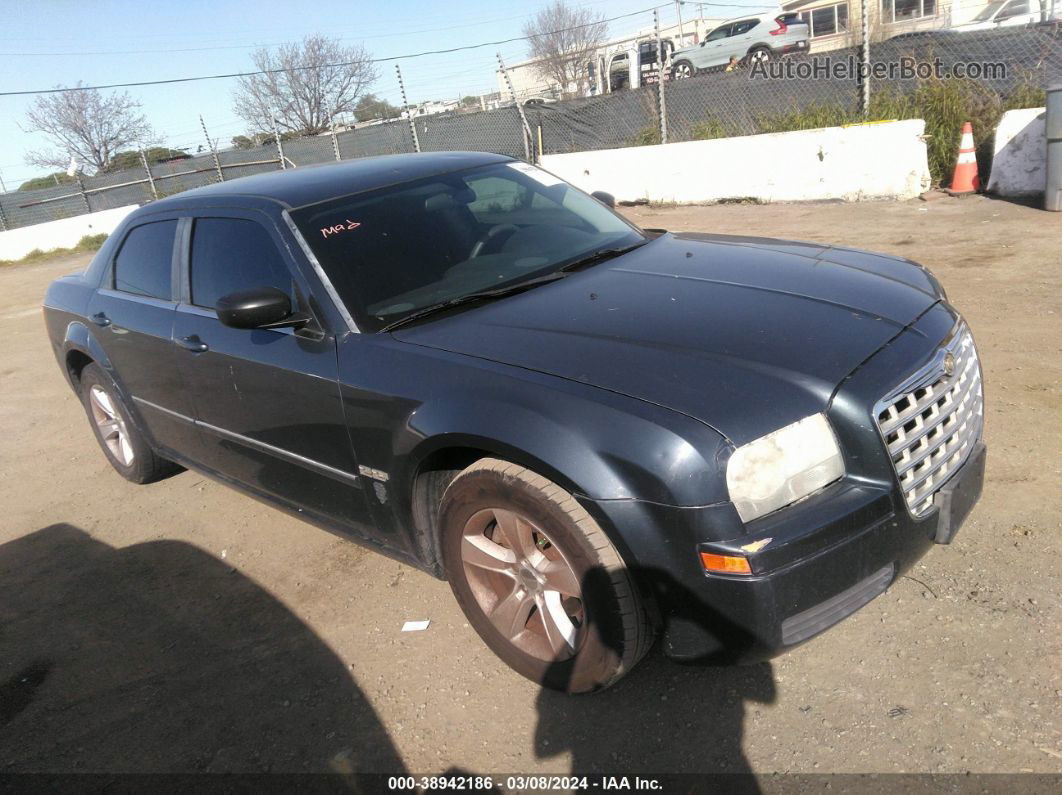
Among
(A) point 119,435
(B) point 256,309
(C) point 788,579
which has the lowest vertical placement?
(A) point 119,435

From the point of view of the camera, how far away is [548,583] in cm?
258

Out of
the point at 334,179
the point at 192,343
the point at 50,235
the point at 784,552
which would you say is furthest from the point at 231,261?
the point at 50,235

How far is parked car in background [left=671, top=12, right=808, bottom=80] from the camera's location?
2142 cm

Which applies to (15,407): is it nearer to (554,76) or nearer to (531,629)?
(531,629)

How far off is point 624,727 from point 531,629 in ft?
1.44

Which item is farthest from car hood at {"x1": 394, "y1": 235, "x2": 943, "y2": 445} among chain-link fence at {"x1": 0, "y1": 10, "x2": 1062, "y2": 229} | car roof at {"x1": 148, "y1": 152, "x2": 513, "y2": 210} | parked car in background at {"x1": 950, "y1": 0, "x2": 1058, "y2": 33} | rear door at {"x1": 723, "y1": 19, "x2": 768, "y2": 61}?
rear door at {"x1": 723, "y1": 19, "x2": 768, "y2": 61}

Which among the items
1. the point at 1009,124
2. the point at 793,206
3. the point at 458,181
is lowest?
the point at 793,206

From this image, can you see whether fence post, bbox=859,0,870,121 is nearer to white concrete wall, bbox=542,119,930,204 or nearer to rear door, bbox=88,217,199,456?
white concrete wall, bbox=542,119,930,204

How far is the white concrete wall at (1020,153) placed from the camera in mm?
8852

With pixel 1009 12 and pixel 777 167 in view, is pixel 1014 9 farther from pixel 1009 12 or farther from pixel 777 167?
pixel 777 167

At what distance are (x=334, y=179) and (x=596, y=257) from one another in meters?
1.24

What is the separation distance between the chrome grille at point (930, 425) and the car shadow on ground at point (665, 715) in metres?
0.70

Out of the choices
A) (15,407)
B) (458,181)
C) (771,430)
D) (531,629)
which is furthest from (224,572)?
(15,407)

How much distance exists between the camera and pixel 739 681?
266 centimetres
